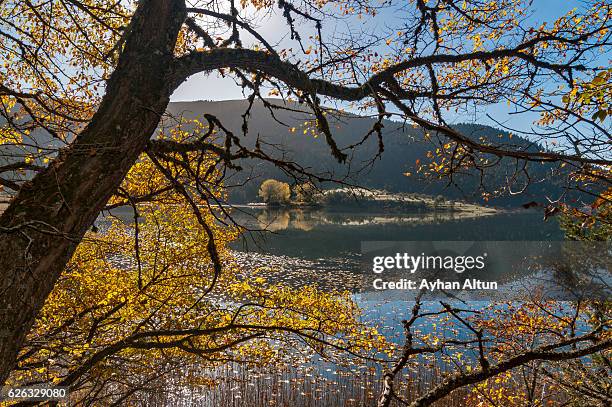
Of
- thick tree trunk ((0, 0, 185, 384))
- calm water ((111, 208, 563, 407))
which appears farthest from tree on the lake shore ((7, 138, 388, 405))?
thick tree trunk ((0, 0, 185, 384))

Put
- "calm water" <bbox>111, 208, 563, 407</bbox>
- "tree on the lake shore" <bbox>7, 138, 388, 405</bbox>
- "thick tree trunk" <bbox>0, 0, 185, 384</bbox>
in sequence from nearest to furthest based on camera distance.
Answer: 1. "thick tree trunk" <bbox>0, 0, 185, 384</bbox>
2. "tree on the lake shore" <bbox>7, 138, 388, 405</bbox>
3. "calm water" <bbox>111, 208, 563, 407</bbox>

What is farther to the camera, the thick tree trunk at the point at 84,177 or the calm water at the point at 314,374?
the calm water at the point at 314,374

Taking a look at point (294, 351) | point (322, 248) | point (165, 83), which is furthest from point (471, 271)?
point (165, 83)

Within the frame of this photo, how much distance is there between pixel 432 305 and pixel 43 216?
60.4 feet

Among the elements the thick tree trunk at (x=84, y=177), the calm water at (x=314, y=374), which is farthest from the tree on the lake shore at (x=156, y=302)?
the thick tree trunk at (x=84, y=177)

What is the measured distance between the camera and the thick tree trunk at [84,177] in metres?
2.01

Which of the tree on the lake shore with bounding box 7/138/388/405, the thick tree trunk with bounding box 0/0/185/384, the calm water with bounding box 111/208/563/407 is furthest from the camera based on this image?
the calm water with bounding box 111/208/563/407

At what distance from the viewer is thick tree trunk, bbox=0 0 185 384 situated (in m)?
2.01

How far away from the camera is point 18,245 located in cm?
A: 201

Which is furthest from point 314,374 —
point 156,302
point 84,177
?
point 84,177

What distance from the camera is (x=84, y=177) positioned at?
7.24ft

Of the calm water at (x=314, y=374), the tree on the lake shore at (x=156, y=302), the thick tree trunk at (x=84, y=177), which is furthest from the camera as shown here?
the calm water at (x=314, y=374)

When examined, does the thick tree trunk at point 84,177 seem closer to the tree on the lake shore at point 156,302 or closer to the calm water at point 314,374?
the calm water at point 314,374

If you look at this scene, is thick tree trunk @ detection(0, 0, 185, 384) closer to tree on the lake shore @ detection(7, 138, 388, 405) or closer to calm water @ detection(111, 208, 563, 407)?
calm water @ detection(111, 208, 563, 407)
